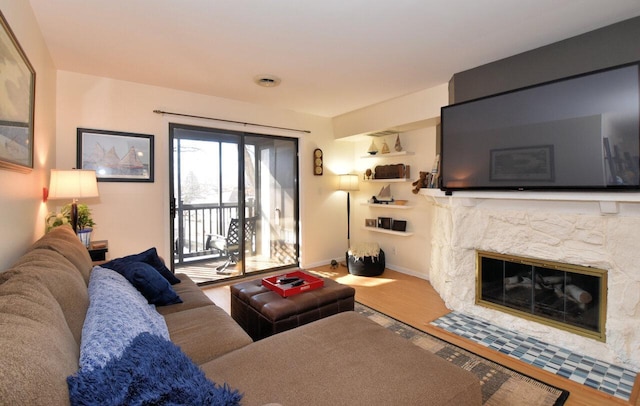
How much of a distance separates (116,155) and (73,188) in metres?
0.83

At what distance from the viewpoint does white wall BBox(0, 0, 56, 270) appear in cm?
155

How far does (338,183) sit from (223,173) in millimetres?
1779

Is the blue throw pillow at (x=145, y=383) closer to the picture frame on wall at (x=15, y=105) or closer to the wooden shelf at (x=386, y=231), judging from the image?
the picture frame on wall at (x=15, y=105)

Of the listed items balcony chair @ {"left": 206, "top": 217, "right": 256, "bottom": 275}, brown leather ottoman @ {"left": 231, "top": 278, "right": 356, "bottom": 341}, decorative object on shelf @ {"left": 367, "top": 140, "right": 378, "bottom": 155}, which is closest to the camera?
brown leather ottoman @ {"left": 231, "top": 278, "right": 356, "bottom": 341}

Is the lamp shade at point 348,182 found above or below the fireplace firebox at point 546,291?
above

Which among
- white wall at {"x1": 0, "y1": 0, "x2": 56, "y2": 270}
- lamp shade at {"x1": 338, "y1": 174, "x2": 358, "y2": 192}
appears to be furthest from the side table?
lamp shade at {"x1": 338, "y1": 174, "x2": 358, "y2": 192}

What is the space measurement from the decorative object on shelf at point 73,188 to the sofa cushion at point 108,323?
4.25 feet

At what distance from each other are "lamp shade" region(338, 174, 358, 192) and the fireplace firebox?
→ 7.35ft

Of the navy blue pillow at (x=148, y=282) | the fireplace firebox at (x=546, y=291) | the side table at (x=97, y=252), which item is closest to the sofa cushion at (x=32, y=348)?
the navy blue pillow at (x=148, y=282)

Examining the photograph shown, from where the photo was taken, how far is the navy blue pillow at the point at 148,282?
76.0 inches

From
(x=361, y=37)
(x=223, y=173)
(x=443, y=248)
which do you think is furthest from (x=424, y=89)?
(x=223, y=173)

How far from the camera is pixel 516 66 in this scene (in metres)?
2.64

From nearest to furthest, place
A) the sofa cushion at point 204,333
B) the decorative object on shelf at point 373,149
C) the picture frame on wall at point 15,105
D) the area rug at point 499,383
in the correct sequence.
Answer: the picture frame on wall at point 15,105, the sofa cushion at point 204,333, the area rug at point 499,383, the decorative object on shelf at point 373,149

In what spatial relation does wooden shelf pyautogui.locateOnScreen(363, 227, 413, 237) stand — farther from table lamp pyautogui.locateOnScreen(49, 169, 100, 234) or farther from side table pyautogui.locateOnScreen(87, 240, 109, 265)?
table lamp pyautogui.locateOnScreen(49, 169, 100, 234)
